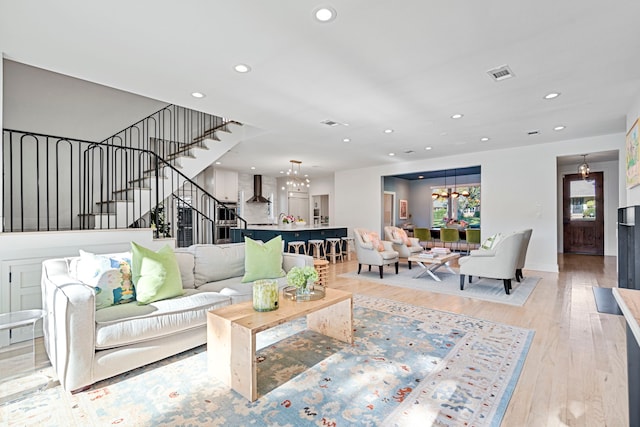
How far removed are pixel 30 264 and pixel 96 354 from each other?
161 cm

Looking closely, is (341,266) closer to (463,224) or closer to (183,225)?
(183,225)

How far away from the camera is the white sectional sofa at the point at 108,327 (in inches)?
78.7

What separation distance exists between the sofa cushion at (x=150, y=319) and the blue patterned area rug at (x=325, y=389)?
0.29m

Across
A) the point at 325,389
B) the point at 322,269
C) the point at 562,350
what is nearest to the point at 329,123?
the point at 322,269

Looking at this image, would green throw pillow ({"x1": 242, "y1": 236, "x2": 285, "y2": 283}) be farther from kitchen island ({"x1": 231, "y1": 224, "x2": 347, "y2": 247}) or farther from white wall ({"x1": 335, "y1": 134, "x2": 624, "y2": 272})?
white wall ({"x1": 335, "y1": 134, "x2": 624, "y2": 272})

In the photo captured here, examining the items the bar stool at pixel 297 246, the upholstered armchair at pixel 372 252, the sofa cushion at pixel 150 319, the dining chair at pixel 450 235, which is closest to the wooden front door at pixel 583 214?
the dining chair at pixel 450 235

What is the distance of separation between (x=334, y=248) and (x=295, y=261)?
152 inches

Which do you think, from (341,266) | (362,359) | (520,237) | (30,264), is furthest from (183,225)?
(520,237)

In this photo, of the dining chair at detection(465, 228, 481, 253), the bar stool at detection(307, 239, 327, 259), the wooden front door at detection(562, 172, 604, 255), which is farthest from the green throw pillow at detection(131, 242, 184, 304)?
the wooden front door at detection(562, 172, 604, 255)

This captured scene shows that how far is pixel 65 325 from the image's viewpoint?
77.5 inches

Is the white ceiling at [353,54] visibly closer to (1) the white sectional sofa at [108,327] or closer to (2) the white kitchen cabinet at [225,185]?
(1) the white sectional sofa at [108,327]

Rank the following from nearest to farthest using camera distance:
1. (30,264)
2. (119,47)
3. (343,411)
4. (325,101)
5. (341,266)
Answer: (343,411)
(119,47)
(30,264)
(325,101)
(341,266)

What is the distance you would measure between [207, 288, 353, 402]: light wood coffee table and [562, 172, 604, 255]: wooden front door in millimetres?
9451

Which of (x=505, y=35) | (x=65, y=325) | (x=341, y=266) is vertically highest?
(x=505, y=35)
